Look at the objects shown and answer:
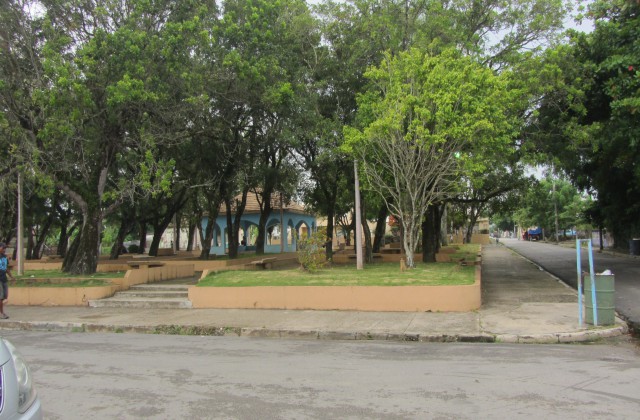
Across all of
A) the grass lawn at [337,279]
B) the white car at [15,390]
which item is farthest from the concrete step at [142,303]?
the white car at [15,390]

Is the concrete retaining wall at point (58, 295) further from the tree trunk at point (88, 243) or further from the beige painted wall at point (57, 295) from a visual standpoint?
the tree trunk at point (88, 243)

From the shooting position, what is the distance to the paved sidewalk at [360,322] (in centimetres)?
880

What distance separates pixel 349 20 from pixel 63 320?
1390cm

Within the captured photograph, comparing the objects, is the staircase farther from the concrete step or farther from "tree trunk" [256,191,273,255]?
"tree trunk" [256,191,273,255]

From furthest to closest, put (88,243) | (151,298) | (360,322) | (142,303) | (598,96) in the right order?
(88,243) → (598,96) → (151,298) → (142,303) → (360,322)

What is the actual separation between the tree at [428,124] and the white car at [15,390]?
11.5 meters

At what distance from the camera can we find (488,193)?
2483cm

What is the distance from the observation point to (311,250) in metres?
15.1

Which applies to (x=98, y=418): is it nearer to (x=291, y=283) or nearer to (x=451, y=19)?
(x=291, y=283)

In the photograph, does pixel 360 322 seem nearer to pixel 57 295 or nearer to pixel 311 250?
pixel 311 250

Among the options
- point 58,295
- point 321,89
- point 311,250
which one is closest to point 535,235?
point 321,89

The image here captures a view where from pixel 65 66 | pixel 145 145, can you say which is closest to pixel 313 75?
pixel 145 145

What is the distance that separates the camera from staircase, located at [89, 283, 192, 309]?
43.4ft

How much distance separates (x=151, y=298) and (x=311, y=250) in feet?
15.9
